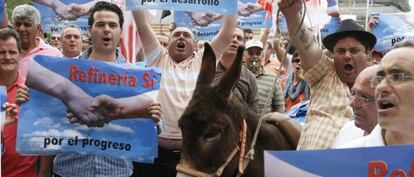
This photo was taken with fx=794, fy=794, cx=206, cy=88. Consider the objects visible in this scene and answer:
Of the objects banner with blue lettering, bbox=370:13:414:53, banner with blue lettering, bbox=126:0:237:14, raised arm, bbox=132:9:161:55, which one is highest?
Result: banner with blue lettering, bbox=126:0:237:14

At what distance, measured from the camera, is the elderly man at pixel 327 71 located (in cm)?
539

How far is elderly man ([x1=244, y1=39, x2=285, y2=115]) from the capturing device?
27.8ft

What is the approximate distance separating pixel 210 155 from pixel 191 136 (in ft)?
0.55

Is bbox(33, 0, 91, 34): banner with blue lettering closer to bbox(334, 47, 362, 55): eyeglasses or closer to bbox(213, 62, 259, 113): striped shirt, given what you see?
bbox(213, 62, 259, 113): striped shirt

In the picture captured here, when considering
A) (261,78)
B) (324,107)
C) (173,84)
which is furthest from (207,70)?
(261,78)

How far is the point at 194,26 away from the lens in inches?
374

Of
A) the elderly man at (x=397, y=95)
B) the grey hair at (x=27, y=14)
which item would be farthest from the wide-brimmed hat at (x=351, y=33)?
the grey hair at (x=27, y=14)

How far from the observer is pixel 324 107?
221 inches

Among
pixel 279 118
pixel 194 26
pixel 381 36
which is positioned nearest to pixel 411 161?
pixel 279 118

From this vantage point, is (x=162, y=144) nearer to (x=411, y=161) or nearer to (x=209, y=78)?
(x=209, y=78)

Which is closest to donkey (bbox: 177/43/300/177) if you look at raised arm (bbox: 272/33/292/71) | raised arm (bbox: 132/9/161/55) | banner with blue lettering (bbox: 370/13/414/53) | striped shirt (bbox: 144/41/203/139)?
striped shirt (bbox: 144/41/203/139)

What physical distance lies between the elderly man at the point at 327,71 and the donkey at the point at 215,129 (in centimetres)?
47

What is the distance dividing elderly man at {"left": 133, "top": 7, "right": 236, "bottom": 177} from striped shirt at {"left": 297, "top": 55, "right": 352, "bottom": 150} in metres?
1.48

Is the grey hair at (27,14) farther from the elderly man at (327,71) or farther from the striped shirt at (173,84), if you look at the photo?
the elderly man at (327,71)
